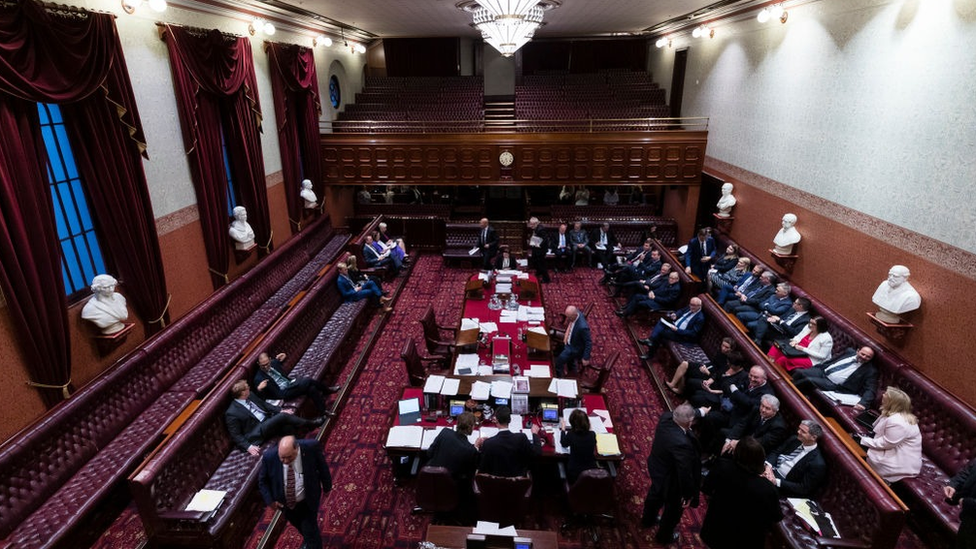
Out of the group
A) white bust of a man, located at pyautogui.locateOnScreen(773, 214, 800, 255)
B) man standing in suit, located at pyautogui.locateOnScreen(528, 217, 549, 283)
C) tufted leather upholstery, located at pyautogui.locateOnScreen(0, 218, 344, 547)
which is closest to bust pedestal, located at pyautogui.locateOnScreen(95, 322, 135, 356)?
tufted leather upholstery, located at pyautogui.locateOnScreen(0, 218, 344, 547)

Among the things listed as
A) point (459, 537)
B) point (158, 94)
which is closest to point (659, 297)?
point (459, 537)

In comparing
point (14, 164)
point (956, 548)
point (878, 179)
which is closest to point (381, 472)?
point (14, 164)

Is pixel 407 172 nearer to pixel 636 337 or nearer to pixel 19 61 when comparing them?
pixel 636 337

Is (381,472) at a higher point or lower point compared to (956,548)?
lower

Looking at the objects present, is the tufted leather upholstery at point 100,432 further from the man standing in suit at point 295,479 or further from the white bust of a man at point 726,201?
the white bust of a man at point 726,201

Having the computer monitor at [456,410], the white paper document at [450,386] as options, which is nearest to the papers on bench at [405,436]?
the computer monitor at [456,410]

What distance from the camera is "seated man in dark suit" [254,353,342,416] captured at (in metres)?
5.88

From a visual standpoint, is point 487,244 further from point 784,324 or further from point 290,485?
point 290,485

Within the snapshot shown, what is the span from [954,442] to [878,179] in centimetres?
334

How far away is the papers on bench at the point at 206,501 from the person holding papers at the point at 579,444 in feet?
10.6

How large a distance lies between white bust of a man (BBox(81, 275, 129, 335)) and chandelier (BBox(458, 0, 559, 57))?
562cm

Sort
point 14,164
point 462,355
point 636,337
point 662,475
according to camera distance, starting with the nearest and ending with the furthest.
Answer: point 662,475 → point 14,164 → point 462,355 → point 636,337

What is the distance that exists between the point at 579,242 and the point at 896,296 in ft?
21.9

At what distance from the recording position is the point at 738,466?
3.78 metres
